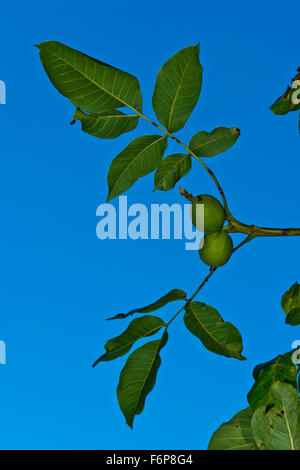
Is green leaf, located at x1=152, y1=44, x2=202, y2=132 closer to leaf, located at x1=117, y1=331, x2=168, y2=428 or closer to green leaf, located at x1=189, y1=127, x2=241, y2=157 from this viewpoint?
green leaf, located at x1=189, y1=127, x2=241, y2=157

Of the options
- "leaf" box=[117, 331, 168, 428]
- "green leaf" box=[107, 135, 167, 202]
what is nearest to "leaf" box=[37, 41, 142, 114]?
"green leaf" box=[107, 135, 167, 202]

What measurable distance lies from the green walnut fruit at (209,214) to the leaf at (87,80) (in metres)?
0.42

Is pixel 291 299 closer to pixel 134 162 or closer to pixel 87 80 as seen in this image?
pixel 134 162

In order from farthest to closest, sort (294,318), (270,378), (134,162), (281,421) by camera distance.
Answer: (134,162) < (294,318) < (270,378) < (281,421)

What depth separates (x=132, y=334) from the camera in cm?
172

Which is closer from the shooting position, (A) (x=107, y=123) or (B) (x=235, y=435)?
(B) (x=235, y=435)

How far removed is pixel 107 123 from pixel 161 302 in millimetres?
676

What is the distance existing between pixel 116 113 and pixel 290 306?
0.98 meters

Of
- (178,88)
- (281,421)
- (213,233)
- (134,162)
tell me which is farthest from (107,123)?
(281,421)

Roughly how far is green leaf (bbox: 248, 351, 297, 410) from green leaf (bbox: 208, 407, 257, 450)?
151 millimetres

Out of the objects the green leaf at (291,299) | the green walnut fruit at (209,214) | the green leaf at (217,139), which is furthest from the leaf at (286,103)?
the green leaf at (291,299)

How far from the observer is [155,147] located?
1.77 m

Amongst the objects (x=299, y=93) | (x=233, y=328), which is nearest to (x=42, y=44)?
(x=299, y=93)

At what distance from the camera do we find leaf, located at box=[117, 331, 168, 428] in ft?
5.29
